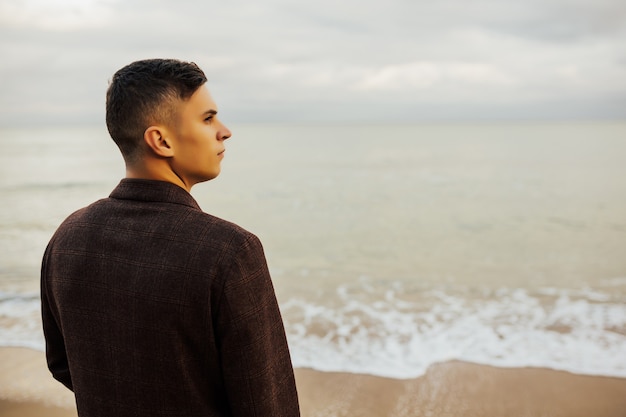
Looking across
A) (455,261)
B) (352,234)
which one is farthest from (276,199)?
(455,261)

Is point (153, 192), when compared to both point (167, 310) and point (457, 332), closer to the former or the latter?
point (167, 310)

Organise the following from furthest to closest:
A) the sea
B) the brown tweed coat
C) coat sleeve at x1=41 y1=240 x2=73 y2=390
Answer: the sea < coat sleeve at x1=41 y1=240 x2=73 y2=390 < the brown tweed coat

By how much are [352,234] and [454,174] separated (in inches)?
625

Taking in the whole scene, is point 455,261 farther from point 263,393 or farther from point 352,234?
point 263,393

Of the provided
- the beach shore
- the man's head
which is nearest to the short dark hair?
the man's head

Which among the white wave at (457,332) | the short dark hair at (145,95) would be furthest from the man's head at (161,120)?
the white wave at (457,332)

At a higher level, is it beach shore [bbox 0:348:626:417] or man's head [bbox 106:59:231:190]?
man's head [bbox 106:59:231:190]

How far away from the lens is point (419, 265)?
30.5 ft

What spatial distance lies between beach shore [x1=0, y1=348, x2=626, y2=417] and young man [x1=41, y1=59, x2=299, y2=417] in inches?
123

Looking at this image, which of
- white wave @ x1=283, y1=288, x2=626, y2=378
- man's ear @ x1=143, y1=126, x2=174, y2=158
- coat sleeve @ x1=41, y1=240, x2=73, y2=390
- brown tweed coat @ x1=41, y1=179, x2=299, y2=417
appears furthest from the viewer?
white wave @ x1=283, y1=288, x2=626, y2=378

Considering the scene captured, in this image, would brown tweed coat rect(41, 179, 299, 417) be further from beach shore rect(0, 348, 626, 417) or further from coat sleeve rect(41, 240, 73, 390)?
beach shore rect(0, 348, 626, 417)

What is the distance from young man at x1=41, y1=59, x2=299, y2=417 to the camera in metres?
1.06

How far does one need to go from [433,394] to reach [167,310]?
374cm

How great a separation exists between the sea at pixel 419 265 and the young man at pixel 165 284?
383cm
